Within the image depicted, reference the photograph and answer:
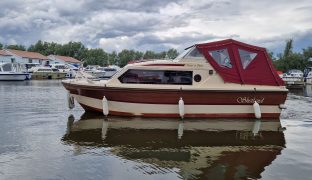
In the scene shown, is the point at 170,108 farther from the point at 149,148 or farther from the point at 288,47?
the point at 288,47

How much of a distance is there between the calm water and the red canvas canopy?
5.40 ft

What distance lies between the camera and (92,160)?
8453 millimetres

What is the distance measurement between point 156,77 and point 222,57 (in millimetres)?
2645

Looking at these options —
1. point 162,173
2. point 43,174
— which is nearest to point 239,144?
point 162,173

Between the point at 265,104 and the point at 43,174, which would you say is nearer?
the point at 43,174

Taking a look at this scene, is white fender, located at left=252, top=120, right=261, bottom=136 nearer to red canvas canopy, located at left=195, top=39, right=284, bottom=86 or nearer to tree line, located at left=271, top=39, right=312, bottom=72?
red canvas canopy, located at left=195, top=39, right=284, bottom=86

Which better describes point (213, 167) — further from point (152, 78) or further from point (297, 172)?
point (152, 78)

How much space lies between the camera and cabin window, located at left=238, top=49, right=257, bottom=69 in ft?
48.1

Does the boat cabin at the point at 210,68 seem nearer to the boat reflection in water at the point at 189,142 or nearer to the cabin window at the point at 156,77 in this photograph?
the cabin window at the point at 156,77

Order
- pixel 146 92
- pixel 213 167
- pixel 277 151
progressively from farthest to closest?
pixel 146 92, pixel 277 151, pixel 213 167

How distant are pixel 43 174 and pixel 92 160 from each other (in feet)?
4.44

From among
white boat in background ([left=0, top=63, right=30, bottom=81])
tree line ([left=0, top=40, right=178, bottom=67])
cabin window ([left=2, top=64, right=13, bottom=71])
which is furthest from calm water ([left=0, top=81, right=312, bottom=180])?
tree line ([left=0, top=40, right=178, bottom=67])

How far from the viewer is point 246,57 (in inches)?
580

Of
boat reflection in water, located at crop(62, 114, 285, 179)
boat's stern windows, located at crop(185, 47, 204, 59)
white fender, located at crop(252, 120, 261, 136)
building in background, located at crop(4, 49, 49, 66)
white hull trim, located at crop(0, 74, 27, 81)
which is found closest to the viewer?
boat reflection in water, located at crop(62, 114, 285, 179)
